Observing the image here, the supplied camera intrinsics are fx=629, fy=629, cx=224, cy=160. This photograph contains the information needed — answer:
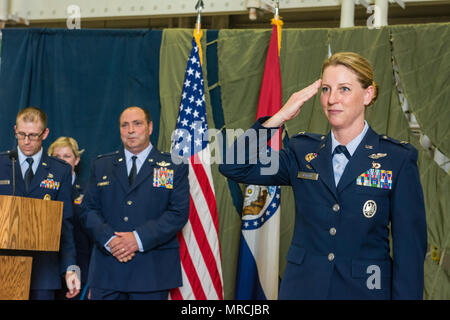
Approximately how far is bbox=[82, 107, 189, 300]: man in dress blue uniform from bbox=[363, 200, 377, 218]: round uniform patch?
81.9 inches

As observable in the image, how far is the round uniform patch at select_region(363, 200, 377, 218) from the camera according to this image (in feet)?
7.48

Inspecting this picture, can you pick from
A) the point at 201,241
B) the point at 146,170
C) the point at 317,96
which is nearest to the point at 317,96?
the point at 317,96

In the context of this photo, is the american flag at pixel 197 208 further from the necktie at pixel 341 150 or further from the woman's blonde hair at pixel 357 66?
the woman's blonde hair at pixel 357 66

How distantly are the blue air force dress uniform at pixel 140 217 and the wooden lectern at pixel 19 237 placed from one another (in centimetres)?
134

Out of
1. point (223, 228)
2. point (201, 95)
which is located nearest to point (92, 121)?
point (201, 95)

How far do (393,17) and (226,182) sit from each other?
2896mm

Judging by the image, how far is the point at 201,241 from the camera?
489cm

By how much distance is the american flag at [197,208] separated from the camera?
189 inches

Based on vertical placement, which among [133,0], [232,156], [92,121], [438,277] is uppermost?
[133,0]

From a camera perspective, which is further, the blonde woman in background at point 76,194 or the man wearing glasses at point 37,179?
the blonde woman in background at point 76,194

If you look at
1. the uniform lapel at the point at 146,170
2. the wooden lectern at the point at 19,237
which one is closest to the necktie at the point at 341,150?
the wooden lectern at the point at 19,237

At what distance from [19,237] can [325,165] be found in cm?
129

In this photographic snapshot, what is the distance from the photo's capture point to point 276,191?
4938 millimetres

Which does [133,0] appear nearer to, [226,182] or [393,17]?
[226,182]
